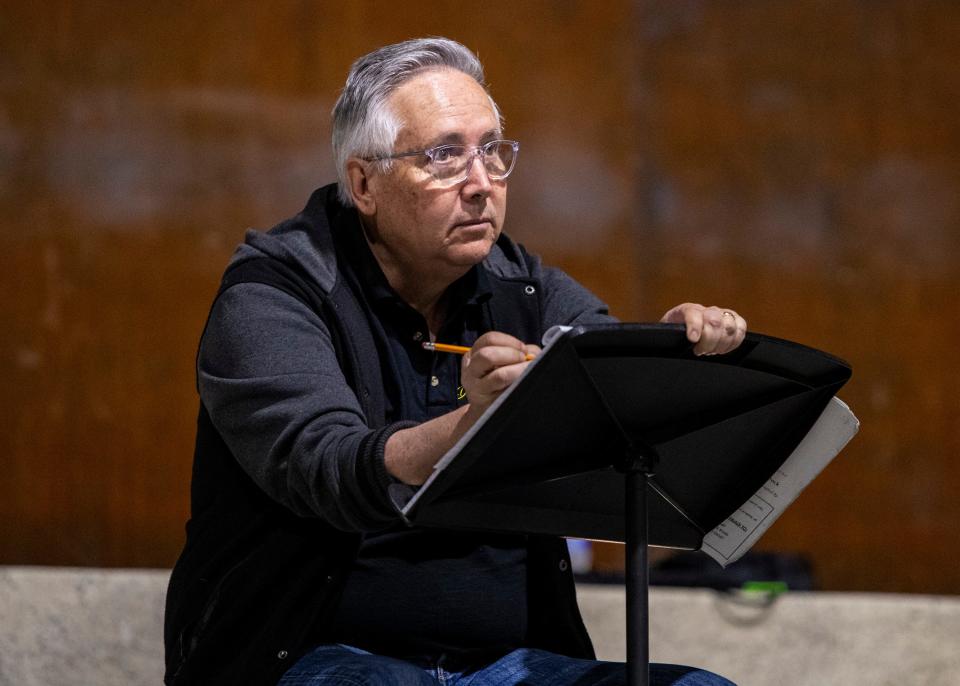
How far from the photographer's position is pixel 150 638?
2465 millimetres

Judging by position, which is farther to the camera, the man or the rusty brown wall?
the rusty brown wall

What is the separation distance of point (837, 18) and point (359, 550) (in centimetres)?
231

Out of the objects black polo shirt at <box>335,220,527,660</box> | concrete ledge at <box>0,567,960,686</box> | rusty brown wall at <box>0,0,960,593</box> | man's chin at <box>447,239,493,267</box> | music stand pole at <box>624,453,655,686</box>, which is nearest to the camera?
music stand pole at <box>624,453,655,686</box>

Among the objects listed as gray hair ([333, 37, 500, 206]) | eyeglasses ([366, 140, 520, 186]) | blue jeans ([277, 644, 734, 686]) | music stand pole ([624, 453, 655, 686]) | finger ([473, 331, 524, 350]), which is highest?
gray hair ([333, 37, 500, 206])

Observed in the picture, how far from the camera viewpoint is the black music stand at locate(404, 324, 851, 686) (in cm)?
126

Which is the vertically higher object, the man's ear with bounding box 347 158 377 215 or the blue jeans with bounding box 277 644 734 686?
the man's ear with bounding box 347 158 377 215

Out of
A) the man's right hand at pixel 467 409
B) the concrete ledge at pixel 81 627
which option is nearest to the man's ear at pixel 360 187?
the man's right hand at pixel 467 409

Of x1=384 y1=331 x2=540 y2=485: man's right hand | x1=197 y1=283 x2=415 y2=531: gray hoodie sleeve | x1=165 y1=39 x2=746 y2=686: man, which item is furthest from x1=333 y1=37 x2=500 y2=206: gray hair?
x1=384 y1=331 x2=540 y2=485: man's right hand

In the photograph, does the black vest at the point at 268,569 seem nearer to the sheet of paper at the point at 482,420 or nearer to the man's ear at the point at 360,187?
the man's ear at the point at 360,187

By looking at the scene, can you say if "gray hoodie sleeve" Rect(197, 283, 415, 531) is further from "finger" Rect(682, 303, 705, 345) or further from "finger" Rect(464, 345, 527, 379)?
"finger" Rect(682, 303, 705, 345)

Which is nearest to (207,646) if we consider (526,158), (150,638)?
(150,638)

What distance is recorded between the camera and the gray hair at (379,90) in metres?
1.78

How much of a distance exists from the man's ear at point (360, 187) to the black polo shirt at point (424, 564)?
40 mm

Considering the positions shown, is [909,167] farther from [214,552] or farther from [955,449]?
[214,552]
